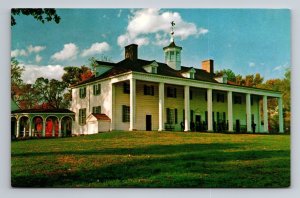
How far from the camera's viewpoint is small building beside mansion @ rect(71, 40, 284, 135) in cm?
1221

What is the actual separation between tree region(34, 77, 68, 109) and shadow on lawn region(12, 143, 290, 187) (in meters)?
1.32

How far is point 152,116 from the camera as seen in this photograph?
505 inches

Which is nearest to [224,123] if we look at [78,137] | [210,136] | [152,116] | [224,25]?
[210,136]

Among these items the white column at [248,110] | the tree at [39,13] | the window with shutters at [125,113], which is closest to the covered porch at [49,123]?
the window with shutters at [125,113]

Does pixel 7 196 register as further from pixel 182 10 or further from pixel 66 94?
pixel 182 10

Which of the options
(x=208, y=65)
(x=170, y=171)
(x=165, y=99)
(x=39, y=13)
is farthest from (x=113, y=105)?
(x=39, y=13)

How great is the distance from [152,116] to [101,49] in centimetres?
228

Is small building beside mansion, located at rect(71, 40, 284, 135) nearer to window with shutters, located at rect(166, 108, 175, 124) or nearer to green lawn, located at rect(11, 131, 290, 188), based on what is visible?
window with shutters, located at rect(166, 108, 175, 124)

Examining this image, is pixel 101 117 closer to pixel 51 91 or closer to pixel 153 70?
pixel 51 91

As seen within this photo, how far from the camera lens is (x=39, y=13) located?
11211mm

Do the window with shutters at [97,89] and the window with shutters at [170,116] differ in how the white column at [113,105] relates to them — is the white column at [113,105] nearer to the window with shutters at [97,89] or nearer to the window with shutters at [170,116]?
the window with shutters at [97,89]

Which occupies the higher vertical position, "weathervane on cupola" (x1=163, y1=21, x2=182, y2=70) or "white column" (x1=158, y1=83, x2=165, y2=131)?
"weathervane on cupola" (x1=163, y1=21, x2=182, y2=70)

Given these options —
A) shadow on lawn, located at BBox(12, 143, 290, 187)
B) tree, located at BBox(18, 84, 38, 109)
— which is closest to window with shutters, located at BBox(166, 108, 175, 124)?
shadow on lawn, located at BBox(12, 143, 290, 187)

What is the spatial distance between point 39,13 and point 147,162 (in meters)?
4.07
